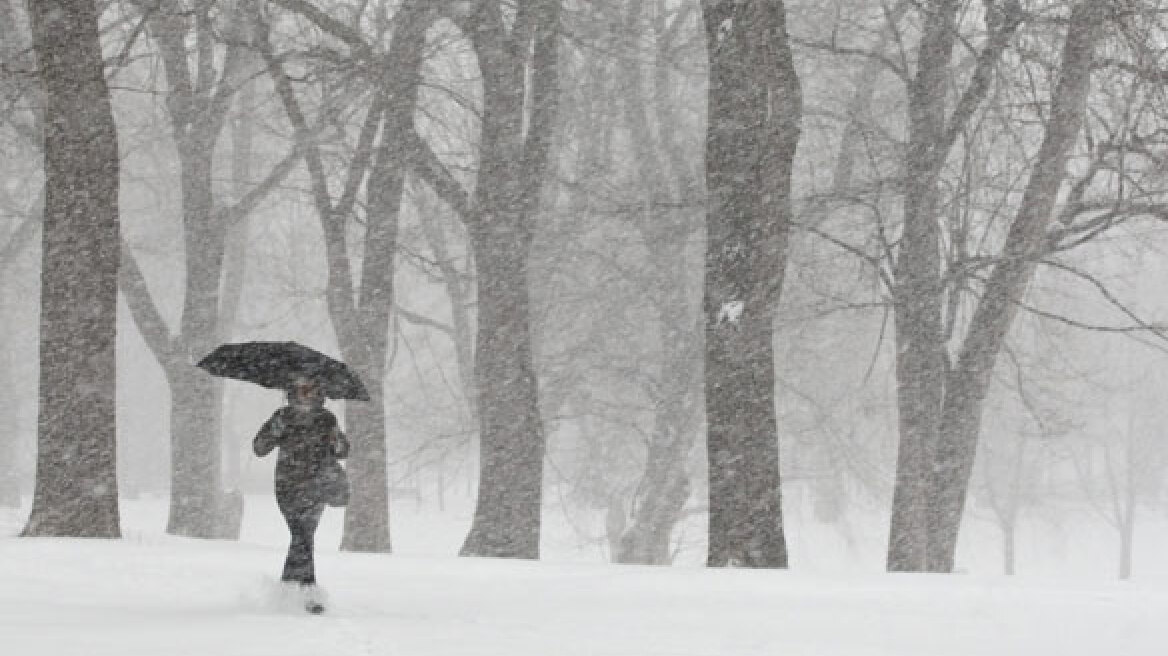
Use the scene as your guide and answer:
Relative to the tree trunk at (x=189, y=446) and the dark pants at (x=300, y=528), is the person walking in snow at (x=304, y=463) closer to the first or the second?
the dark pants at (x=300, y=528)

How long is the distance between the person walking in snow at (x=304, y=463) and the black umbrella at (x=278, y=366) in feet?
0.21

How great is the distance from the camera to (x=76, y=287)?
10.3m

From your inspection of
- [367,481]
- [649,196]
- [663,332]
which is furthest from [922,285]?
[663,332]

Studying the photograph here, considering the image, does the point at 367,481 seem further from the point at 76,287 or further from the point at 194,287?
the point at 76,287

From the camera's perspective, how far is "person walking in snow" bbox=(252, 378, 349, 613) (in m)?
7.48

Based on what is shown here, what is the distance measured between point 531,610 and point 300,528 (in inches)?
52.8

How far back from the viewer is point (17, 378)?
1586 inches

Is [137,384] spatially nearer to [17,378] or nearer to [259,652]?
[17,378]

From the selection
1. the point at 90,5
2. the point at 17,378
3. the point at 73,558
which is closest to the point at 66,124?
the point at 90,5

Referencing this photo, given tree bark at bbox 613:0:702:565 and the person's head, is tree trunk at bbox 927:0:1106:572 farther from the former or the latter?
the person's head

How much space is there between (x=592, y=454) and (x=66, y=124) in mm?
17654

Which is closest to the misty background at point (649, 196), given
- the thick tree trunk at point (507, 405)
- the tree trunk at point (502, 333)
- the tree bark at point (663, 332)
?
Result: the tree bark at point (663, 332)

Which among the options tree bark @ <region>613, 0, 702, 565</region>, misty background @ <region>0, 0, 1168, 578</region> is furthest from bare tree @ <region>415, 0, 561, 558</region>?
tree bark @ <region>613, 0, 702, 565</region>

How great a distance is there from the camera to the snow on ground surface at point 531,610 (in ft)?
21.4
